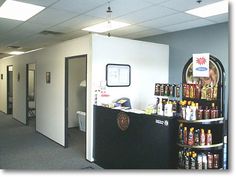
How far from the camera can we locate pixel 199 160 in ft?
8.50

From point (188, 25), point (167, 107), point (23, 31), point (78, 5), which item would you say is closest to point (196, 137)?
point (167, 107)

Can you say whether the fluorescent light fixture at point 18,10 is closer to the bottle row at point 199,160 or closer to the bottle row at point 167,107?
the bottle row at point 167,107

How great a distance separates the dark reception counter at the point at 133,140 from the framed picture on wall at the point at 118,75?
632 mm

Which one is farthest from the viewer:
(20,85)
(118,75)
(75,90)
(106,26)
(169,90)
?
(20,85)

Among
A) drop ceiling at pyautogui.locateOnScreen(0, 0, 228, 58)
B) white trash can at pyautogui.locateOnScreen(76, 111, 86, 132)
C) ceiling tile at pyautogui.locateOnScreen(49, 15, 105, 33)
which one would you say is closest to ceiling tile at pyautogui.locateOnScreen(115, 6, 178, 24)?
Answer: drop ceiling at pyautogui.locateOnScreen(0, 0, 228, 58)

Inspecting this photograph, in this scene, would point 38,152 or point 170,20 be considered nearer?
point 38,152

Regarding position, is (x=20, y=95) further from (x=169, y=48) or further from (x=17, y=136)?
(x=169, y=48)

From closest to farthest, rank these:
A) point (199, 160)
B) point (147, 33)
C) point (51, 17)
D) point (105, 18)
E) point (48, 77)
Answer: point (199, 160), point (51, 17), point (105, 18), point (48, 77), point (147, 33)

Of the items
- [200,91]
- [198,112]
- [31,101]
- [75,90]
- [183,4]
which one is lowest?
[31,101]

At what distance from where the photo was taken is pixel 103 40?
13.2 feet

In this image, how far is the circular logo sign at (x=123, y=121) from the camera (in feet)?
10.7

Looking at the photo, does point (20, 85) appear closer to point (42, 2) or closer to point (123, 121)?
point (42, 2)

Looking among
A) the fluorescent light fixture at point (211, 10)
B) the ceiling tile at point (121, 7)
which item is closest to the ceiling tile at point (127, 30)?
the ceiling tile at point (121, 7)

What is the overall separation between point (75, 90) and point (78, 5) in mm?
3190
